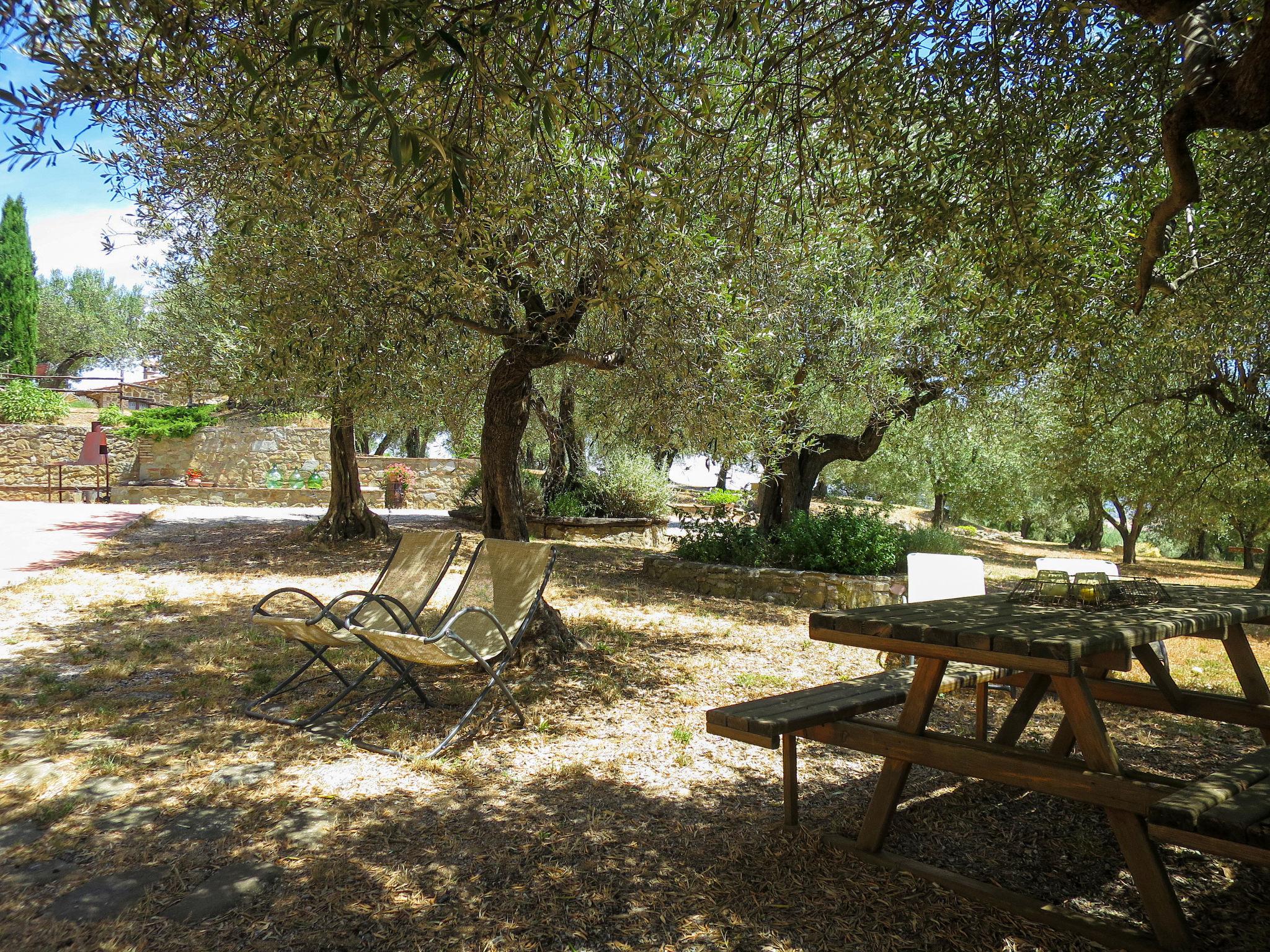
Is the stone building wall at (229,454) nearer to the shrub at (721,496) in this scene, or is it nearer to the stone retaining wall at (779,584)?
the shrub at (721,496)

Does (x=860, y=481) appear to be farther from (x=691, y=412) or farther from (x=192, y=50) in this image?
(x=192, y=50)

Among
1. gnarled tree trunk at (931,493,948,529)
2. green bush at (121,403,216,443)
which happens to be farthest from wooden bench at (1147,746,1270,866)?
green bush at (121,403,216,443)

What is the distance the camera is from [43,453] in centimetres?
1919

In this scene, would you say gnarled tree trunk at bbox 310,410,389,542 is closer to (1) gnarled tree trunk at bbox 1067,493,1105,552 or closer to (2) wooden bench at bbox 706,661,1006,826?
(2) wooden bench at bbox 706,661,1006,826

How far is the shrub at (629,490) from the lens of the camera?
1487cm

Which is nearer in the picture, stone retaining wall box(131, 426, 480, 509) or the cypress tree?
stone retaining wall box(131, 426, 480, 509)

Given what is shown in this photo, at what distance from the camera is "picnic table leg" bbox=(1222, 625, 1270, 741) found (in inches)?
137

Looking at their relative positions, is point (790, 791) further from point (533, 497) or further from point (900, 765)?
point (533, 497)

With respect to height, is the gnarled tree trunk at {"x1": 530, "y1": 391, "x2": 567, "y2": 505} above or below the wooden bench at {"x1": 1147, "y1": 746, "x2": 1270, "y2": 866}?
above

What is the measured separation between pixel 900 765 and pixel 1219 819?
107 centimetres

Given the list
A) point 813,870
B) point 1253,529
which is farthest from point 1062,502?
point 813,870

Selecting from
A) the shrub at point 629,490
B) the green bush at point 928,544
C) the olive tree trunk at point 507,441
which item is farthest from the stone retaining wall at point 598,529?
the olive tree trunk at point 507,441

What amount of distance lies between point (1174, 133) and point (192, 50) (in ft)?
13.1

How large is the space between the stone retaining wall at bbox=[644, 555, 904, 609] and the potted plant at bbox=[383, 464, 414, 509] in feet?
30.5
